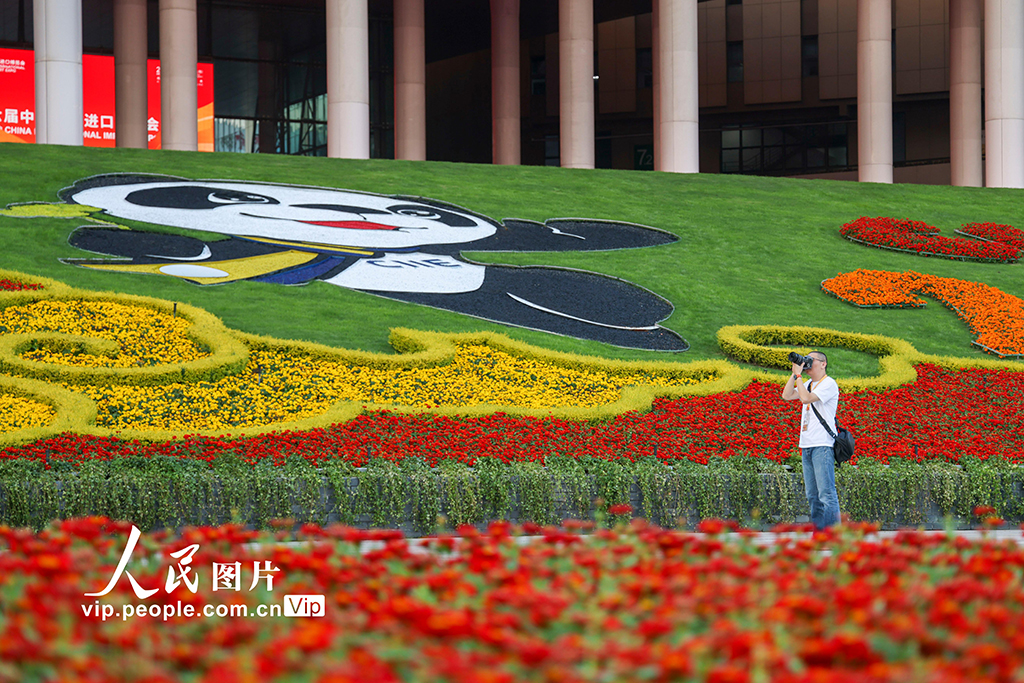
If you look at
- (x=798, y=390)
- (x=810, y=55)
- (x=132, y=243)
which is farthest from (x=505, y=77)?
(x=798, y=390)

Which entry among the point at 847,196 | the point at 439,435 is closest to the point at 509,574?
the point at 439,435

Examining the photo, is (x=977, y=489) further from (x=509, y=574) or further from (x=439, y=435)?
(x=509, y=574)

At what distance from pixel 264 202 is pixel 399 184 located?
313 cm

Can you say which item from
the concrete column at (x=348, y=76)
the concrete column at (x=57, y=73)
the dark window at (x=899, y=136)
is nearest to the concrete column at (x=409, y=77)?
the concrete column at (x=348, y=76)

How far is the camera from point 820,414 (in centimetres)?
920

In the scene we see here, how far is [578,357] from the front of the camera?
1416cm

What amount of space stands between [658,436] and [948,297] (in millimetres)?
8771

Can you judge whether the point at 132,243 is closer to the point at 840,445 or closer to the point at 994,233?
the point at 840,445

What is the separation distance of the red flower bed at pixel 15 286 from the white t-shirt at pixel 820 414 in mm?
10478

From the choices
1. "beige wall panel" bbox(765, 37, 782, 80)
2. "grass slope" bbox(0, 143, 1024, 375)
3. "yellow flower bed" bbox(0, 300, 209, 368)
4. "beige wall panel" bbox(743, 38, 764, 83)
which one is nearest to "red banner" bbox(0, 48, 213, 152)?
"grass slope" bbox(0, 143, 1024, 375)

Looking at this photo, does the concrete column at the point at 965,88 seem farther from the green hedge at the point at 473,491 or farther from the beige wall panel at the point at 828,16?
the green hedge at the point at 473,491

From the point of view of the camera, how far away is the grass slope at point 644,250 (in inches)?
605

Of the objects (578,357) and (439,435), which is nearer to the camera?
(439,435)

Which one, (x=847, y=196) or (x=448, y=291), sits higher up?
(x=847, y=196)
